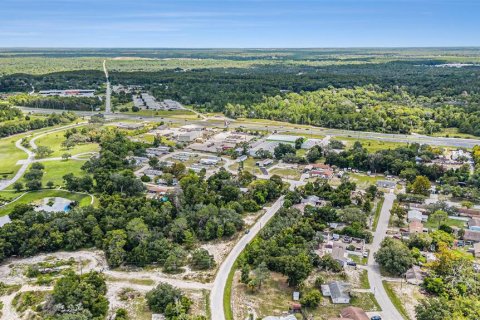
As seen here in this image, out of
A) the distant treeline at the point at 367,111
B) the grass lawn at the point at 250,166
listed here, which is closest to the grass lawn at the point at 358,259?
the grass lawn at the point at 250,166

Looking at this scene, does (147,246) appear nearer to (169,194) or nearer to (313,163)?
(169,194)

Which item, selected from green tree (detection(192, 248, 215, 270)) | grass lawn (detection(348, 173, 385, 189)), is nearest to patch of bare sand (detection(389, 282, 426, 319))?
green tree (detection(192, 248, 215, 270))

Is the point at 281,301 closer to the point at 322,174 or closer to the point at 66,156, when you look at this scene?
the point at 322,174

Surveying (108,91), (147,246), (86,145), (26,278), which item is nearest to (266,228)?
(147,246)

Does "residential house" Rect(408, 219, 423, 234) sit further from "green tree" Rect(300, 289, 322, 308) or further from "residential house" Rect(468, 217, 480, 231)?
"green tree" Rect(300, 289, 322, 308)

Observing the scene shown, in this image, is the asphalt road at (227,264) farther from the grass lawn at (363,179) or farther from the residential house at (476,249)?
the residential house at (476,249)
